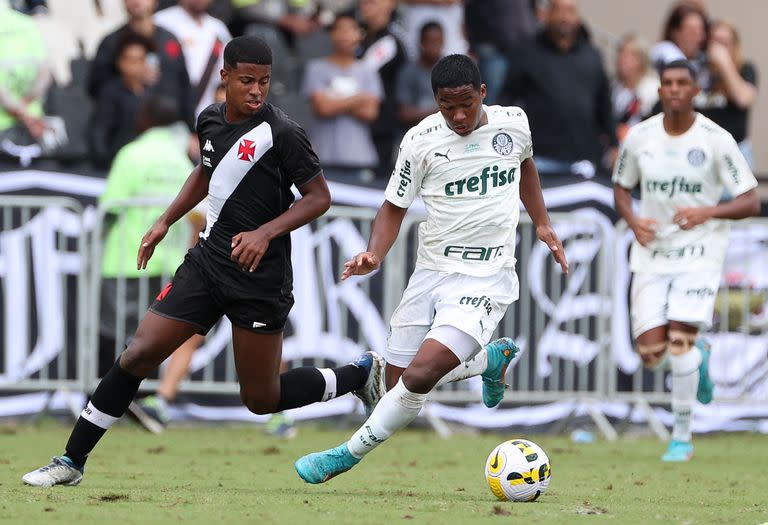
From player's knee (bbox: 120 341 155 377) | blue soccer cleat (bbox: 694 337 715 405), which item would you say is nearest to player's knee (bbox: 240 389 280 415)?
player's knee (bbox: 120 341 155 377)

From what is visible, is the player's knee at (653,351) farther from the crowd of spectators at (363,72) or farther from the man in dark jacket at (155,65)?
the man in dark jacket at (155,65)

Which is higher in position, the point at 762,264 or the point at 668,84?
the point at 668,84

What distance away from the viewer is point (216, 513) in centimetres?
740

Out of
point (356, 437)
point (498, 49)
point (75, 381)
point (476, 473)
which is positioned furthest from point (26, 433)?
point (498, 49)

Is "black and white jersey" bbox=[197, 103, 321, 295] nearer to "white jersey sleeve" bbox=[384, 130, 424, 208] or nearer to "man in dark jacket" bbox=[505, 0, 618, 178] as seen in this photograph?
"white jersey sleeve" bbox=[384, 130, 424, 208]

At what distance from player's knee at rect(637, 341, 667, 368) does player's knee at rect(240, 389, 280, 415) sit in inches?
135

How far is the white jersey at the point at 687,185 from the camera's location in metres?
11.0

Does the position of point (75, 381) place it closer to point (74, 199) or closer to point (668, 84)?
point (74, 199)

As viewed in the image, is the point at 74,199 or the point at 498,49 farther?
the point at 498,49

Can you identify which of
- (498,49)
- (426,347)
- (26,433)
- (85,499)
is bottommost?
(26,433)

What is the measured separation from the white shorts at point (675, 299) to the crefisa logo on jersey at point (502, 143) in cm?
282

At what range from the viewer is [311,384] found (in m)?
8.86

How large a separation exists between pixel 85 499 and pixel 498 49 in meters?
9.78

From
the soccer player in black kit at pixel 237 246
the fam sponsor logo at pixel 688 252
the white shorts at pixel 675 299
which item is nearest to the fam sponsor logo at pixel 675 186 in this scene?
the fam sponsor logo at pixel 688 252
